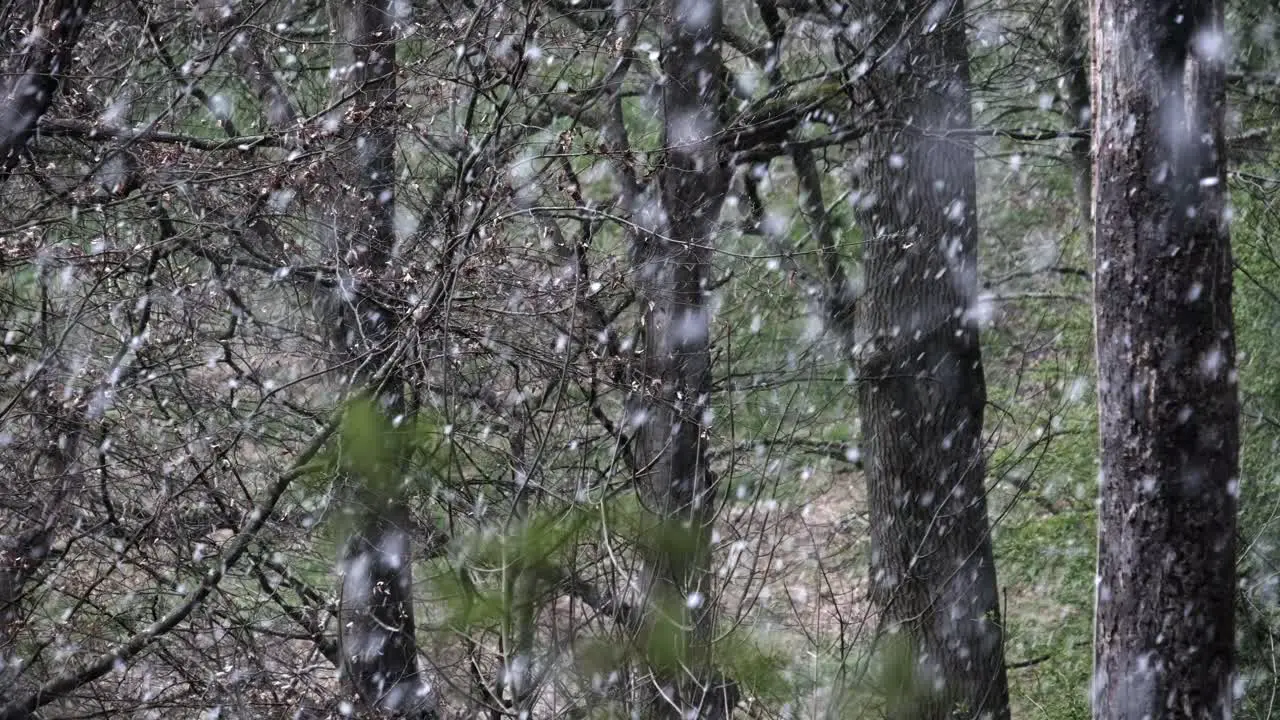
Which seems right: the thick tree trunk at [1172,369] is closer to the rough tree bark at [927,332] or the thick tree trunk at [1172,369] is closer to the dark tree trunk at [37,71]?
the rough tree bark at [927,332]

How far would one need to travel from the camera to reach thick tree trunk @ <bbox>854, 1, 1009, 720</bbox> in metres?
8.35

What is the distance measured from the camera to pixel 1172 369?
18.5ft

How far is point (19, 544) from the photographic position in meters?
5.69

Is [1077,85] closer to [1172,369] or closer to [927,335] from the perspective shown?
[927,335]

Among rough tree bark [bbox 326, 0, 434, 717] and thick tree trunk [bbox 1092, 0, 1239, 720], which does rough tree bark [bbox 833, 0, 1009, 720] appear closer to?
thick tree trunk [bbox 1092, 0, 1239, 720]

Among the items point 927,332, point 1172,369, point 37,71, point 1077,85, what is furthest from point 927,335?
point 37,71

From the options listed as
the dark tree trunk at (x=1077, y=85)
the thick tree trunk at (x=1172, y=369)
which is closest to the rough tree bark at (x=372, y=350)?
the thick tree trunk at (x=1172, y=369)

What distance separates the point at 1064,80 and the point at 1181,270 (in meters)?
5.50

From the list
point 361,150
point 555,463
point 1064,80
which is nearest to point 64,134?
point 361,150

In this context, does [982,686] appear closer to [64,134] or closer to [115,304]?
[115,304]

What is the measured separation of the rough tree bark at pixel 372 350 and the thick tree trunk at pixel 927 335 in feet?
10.7

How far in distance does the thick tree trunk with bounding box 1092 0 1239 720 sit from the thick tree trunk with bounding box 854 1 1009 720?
2.54 m

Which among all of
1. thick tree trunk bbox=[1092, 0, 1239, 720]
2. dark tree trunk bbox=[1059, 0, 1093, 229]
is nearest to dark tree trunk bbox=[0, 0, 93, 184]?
thick tree trunk bbox=[1092, 0, 1239, 720]

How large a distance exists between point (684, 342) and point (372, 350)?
194 cm
